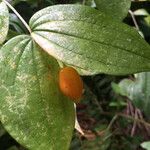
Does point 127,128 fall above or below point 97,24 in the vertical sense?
below

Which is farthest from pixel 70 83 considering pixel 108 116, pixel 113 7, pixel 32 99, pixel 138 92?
pixel 108 116

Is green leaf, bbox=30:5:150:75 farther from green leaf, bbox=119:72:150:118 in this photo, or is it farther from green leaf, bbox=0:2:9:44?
green leaf, bbox=119:72:150:118

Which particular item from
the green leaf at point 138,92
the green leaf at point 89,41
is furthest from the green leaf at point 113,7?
the green leaf at point 138,92

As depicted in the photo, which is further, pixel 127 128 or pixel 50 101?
pixel 127 128

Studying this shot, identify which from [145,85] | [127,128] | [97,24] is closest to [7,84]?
[97,24]

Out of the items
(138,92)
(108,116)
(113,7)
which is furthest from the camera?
(108,116)

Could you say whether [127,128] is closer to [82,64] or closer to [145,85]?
[145,85]

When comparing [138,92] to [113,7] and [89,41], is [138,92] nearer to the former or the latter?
[113,7]

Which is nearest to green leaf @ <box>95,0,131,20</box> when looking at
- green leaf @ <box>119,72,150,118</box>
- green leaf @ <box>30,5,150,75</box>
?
green leaf @ <box>30,5,150,75</box>
